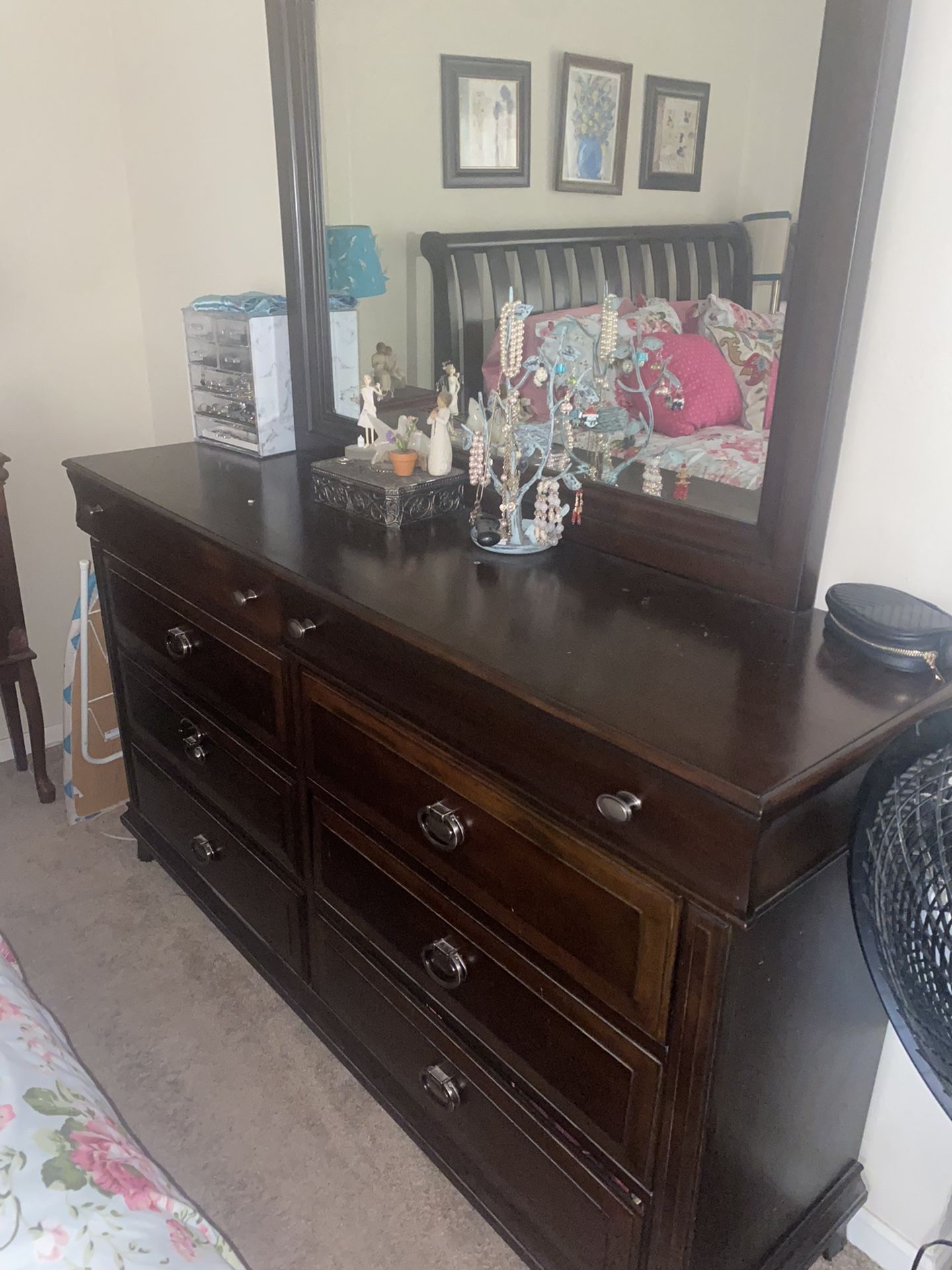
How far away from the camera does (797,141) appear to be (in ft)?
3.29

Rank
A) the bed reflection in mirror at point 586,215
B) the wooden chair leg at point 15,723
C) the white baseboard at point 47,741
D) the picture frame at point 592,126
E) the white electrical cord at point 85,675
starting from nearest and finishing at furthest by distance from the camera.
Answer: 1. the bed reflection in mirror at point 586,215
2. the picture frame at point 592,126
3. the white electrical cord at point 85,675
4. the wooden chair leg at point 15,723
5. the white baseboard at point 47,741

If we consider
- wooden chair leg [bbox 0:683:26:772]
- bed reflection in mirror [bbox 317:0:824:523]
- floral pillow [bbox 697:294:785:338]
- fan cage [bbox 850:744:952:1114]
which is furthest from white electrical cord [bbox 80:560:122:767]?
fan cage [bbox 850:744:952:1114]

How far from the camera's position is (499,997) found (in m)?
1.18

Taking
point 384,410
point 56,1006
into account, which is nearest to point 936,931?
point 384,410

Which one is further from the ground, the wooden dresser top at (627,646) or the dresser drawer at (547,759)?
the wooden dresser top at (627,646)

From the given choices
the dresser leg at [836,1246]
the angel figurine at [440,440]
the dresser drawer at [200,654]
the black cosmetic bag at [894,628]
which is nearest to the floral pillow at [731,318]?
the black cosmetic bag at [894,628]

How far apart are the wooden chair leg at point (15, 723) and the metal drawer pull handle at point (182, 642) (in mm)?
950

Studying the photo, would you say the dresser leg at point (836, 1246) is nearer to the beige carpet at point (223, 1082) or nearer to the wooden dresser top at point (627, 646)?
the beige carpet at point (223, 1082)

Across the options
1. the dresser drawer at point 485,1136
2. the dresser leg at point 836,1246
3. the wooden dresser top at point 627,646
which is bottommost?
the dresser leg at point 836,1246

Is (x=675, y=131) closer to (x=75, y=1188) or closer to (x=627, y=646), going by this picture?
(x=627, y=646)

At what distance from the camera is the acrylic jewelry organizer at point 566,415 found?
125cm

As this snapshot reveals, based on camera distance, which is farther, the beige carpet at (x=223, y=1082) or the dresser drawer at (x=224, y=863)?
the dresser drawer at (x=224, y=863)

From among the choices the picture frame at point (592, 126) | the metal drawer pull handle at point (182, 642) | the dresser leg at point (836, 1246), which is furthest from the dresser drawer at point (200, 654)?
the dresser leg at point (836, 1246)

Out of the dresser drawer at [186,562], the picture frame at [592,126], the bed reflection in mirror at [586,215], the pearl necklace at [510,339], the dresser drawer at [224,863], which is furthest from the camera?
the dresser drawer at [224,863]
